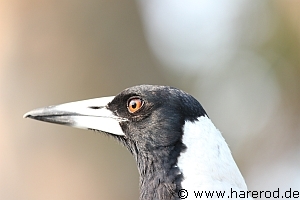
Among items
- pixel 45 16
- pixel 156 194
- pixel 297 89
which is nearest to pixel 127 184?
pixel 45 16

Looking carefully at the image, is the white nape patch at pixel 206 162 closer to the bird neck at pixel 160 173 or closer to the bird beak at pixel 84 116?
the bird neck at pixel 160 173

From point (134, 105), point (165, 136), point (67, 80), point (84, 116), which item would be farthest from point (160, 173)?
point (67, 80)

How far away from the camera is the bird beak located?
2176 mm

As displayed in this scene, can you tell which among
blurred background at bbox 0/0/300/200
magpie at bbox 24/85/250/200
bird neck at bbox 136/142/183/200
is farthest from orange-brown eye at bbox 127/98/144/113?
blurred background at bbox 0/0/300/200

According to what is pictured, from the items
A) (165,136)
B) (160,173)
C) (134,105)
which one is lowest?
(160,173)

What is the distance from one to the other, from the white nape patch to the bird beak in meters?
0.33

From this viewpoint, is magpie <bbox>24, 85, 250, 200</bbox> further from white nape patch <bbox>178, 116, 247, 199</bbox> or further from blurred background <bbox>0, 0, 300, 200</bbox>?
blurred background <bbox>0, 0, 300, 200</bbox>

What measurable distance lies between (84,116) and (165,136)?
0.37 metres

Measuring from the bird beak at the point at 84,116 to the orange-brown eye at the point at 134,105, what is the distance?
0.06 m

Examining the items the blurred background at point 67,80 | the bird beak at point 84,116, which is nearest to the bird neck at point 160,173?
the bird beak at point 84,116

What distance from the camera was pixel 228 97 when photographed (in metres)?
7.00

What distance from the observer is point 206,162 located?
78.2 inches

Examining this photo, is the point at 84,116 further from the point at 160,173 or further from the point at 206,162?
the point at 206,162

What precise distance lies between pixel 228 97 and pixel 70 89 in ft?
12.3
